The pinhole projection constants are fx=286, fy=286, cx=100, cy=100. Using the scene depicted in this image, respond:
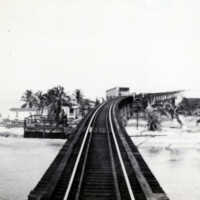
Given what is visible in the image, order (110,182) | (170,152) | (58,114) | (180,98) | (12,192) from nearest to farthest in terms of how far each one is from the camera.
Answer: (110,182)
(12,192)
(170,152)
(58,114)
(180,98)

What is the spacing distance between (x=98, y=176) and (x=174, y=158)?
11316 mm

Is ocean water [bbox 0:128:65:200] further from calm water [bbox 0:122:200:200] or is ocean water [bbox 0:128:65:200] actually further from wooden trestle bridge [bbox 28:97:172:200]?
wooden trestle bridge [bbox 28:97:172:200]

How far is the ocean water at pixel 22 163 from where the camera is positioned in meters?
16.9

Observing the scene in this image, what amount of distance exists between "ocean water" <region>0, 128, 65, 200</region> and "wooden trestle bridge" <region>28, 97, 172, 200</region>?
2.18 meters

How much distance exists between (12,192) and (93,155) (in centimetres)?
680

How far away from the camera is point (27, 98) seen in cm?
10238

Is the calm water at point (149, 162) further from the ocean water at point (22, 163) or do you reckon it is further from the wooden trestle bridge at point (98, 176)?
the wooden trestle bridge at point (98, 176)

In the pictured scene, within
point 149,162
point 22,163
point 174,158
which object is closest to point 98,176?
point 149,162

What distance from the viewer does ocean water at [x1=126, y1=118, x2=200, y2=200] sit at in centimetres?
1709

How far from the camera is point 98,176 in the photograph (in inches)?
640

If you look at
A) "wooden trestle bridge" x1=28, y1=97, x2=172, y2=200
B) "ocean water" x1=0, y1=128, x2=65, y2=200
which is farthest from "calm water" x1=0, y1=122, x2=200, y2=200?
"wooden trestle bridge" x1=28, y1=97, x2=172, y2=200

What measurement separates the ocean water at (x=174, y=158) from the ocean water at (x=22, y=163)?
8.43 metres

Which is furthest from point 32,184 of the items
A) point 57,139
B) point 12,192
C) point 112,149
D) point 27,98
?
point 27,98

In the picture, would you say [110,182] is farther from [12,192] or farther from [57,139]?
[57,139]
